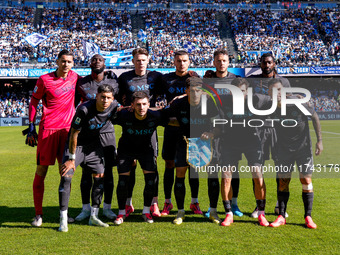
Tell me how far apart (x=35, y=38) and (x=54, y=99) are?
3141 centimetres

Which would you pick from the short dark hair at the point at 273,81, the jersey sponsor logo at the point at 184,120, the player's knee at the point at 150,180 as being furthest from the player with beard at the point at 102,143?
the short dark hair at the point at 273,81

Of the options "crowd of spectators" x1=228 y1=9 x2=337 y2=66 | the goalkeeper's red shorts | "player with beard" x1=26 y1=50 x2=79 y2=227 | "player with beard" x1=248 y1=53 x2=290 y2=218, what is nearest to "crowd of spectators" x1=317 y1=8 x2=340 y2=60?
"crowd of spectators" x1=228 y1=9 x2=337 y2=66

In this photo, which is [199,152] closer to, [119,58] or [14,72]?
[119,58]

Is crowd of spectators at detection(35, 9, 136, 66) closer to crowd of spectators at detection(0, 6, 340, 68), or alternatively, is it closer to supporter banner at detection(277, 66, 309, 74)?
crowd of spectators at detection(0, 6, 340, 68)

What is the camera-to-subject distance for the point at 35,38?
33625 millimetres

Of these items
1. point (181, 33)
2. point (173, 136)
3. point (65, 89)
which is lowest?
point (173, 136)

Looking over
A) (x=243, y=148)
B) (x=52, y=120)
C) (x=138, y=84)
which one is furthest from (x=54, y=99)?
(x=243, y=148)

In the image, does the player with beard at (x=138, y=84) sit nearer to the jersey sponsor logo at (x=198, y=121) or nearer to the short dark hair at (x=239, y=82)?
the jersey sponsor logo at (x=198, y=121)

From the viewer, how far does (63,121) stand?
5629 mm

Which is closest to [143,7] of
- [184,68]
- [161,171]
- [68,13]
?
[68,13]

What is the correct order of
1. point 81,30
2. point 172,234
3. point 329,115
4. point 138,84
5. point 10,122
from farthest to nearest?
point 81,30
point 329,115
point 10,122
point 138,84
point 172,234

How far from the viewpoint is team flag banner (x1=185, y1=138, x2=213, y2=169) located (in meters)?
5.32

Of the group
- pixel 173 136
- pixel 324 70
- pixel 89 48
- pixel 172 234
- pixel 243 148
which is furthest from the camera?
pixel 324 70

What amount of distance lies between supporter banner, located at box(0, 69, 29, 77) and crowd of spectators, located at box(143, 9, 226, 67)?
43.4 feet
